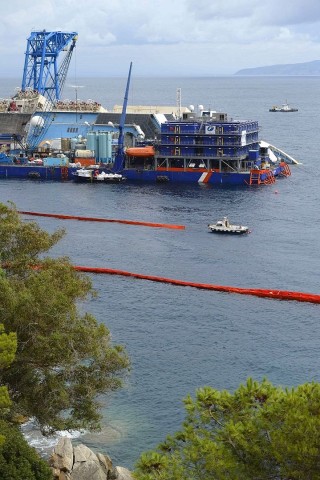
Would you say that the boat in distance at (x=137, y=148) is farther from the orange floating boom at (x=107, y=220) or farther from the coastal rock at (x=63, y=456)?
the coastal rock at (x=63, y=456)

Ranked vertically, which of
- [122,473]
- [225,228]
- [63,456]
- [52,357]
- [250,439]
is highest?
[250,439]

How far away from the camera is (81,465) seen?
30.1 m

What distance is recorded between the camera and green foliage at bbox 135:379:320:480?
1859 cm

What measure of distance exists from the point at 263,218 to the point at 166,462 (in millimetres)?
61064

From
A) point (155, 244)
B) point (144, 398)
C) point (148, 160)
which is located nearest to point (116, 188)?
point (148, 160)

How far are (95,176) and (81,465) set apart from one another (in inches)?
3026

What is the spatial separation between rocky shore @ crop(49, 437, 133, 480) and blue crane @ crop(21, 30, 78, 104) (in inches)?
4154

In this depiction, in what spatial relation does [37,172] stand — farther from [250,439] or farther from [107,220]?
[250,439]

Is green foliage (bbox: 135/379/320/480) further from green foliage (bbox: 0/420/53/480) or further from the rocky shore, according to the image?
the rocky shore

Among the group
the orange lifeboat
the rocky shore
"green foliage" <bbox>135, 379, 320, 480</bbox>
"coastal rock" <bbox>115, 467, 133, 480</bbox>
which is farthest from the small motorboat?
"green foliage" <bbox>135, 379, 320, 480</bbox>

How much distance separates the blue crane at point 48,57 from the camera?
438 ft

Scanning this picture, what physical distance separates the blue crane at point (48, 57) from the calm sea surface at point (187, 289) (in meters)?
39.9

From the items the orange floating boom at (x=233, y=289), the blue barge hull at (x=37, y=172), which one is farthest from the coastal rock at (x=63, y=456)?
the blue barge hull at (x=37, y=172)

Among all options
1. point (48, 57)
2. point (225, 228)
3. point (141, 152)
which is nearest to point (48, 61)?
point (48, 57)
